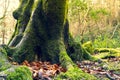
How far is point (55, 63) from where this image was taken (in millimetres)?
9922

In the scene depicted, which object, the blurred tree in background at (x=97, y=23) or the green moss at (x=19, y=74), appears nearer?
the green moss at (x=19, y=74)

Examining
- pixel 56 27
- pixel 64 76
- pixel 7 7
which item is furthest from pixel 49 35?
pixel 7 7

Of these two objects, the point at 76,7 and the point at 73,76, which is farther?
the point at 76,7

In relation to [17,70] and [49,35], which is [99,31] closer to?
[49,35]

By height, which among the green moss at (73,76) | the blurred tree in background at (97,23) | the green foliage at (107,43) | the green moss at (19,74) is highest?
the green moss at (19,74)

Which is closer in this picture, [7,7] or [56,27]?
[56,27]

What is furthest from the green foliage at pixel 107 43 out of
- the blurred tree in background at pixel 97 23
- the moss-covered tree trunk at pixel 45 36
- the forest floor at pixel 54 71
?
the moss-covered tree trunk at pixel 45 36

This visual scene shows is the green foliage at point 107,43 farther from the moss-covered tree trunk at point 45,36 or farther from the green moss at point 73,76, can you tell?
the green moss at point 73,76

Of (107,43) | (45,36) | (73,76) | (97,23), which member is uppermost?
(45,36)

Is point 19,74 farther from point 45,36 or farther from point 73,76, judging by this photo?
point 45,36

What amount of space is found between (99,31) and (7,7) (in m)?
11.2

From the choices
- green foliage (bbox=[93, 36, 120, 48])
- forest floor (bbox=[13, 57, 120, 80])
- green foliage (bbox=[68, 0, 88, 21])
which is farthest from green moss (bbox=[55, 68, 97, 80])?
green foliage (bbox=[68, 0, 88, 21])

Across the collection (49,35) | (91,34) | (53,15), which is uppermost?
(53,15)

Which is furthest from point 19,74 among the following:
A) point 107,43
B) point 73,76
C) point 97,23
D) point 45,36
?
point 97,23
